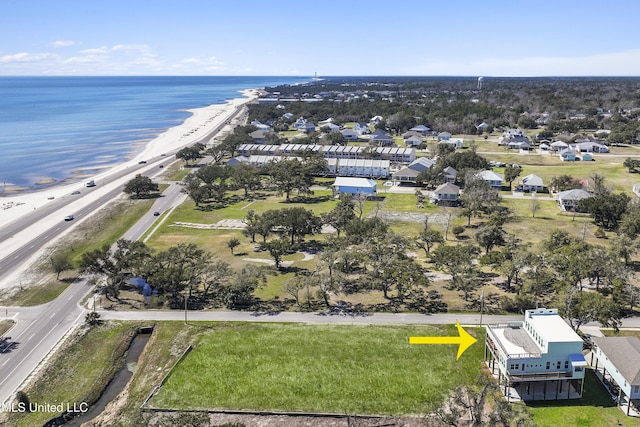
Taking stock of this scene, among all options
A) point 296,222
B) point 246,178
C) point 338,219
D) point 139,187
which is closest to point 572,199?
point 338,219

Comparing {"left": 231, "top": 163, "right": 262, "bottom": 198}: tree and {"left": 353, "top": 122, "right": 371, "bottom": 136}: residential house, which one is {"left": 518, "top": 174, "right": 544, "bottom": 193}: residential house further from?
{"left": 353, "top": 122, "right": 371, "bottom": 136}: residential house

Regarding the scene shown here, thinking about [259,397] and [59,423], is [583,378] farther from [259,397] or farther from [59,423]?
[59,423]

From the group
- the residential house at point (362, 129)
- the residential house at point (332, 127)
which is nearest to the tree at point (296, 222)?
the residential house at point (332, 127)

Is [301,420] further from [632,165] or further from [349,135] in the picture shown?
[349,135]

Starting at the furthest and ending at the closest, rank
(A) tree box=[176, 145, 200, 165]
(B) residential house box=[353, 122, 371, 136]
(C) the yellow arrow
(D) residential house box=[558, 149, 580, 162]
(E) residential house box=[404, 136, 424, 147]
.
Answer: (B) residential house box=[353, 122, 371, 136] → (E) residential house box=[404, 136, 424, 147] → (D) residential house box=[558, 149, 580, 162] → (A) tree box=[176, 145, 200, 165] → (C) the yellow arrow

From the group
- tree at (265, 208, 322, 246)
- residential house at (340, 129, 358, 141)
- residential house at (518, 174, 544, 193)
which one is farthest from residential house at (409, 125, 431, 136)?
tree at (265, 208, 322, 246)

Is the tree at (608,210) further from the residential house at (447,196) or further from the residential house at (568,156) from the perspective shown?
the residential house at (568,156)
